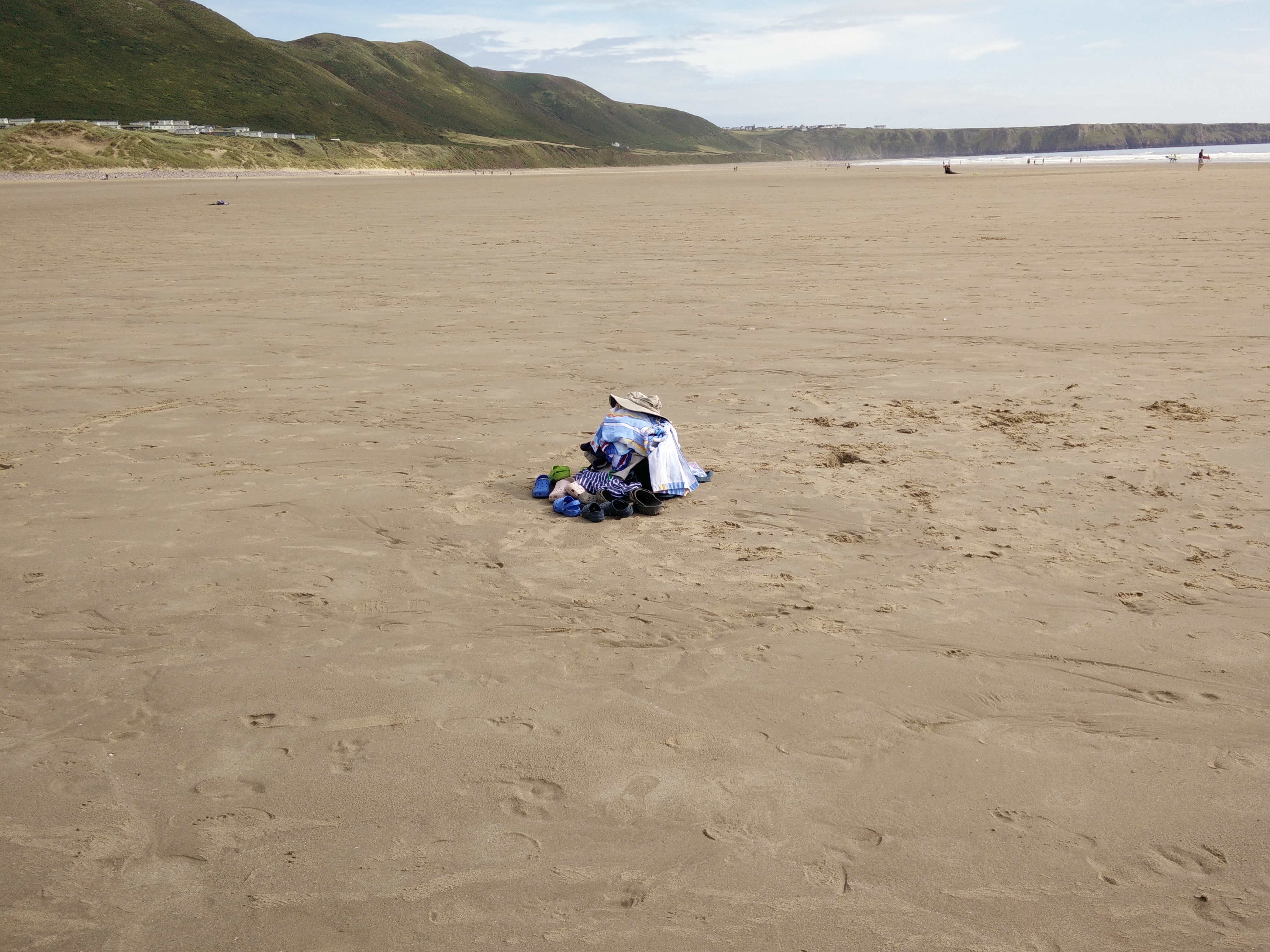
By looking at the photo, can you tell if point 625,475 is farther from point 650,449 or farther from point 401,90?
point 401,90

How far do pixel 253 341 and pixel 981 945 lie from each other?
9231 mm

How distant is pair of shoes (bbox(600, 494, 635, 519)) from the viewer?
209 inches

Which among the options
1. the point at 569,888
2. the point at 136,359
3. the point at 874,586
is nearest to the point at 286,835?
the point at 569,888

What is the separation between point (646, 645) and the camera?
3971 millimetres

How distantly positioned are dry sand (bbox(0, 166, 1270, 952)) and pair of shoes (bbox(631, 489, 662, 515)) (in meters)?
0.07

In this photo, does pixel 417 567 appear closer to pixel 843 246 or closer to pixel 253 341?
pixel 253 341

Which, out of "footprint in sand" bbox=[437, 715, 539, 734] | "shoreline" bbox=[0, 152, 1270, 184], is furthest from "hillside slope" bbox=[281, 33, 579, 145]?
"footprint in sand" bbox=[437, 715, 539, 734]

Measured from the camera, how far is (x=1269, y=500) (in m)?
5.33

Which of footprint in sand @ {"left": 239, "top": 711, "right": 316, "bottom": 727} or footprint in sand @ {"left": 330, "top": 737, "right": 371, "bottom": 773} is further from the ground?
footprint in sand @ {"left": 239, "top": 711, "right": 316, "bottom": 727}

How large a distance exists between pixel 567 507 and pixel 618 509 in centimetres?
29

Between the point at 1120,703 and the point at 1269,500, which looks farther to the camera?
the point at 1269,500

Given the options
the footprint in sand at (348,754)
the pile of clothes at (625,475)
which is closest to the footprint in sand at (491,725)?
the footprint in sand at (348,754)

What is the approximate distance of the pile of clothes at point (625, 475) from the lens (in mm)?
5336

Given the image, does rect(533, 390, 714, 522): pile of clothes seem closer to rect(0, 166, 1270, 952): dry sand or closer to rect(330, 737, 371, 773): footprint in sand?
rect(0, 166, 1270, 952): dry sand
